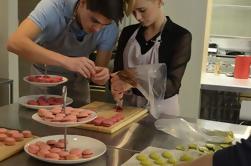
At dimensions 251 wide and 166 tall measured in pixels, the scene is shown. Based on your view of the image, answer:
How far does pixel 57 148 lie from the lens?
1227 millimetres

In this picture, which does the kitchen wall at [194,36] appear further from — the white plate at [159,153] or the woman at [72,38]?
the white plate at [159,153]

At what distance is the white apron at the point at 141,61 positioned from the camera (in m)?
1.83

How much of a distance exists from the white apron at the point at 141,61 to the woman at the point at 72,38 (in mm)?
88

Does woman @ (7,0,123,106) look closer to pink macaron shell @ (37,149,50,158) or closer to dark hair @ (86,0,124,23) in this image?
dark hair @ (86,0,124,23)

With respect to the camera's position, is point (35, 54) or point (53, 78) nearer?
point (35, 54)

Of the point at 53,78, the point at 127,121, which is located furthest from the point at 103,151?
the point at 53,78

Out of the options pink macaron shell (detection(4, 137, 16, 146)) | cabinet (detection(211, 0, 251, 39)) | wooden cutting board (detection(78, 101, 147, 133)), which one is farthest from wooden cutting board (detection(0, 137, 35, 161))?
cabinet (detection(211, 0, 251, 39))

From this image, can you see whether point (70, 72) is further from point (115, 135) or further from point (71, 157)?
point (71, 157)

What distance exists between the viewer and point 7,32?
121 inches

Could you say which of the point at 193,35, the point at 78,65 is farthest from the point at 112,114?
the point at 193,35

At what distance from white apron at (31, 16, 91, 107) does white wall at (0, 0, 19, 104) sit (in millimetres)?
1113

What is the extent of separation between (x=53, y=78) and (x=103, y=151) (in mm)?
638

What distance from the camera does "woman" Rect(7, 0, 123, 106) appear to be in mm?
1562

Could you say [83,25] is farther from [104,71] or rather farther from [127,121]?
[127,121]
